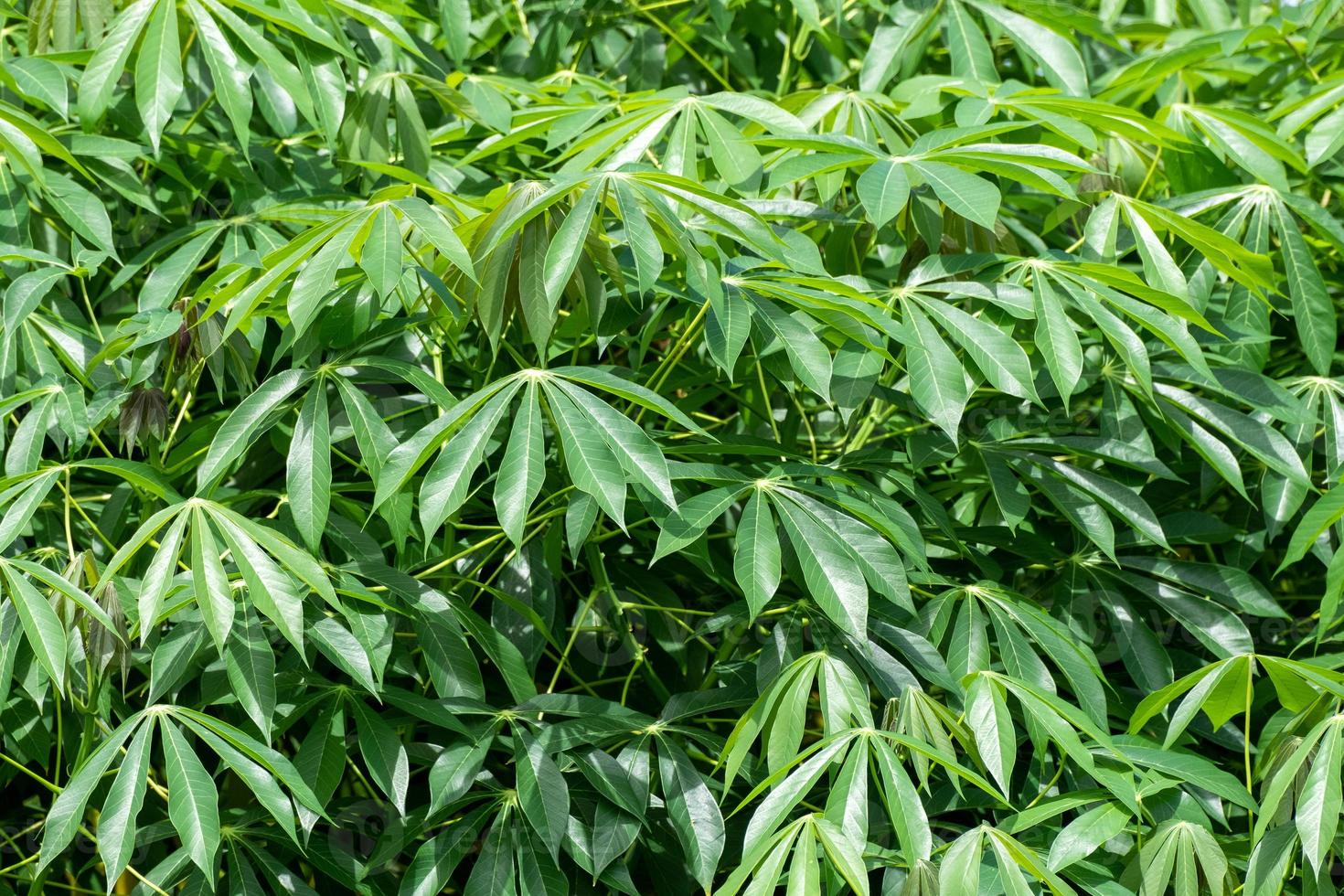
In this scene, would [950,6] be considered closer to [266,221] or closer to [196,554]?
[266,221]

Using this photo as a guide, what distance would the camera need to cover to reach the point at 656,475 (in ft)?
4.69

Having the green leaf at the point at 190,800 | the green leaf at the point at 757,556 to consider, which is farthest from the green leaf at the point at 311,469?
the green leaf at the point at 757,556

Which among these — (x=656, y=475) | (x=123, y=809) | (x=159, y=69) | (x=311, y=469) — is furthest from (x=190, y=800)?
(x=159, y=69)

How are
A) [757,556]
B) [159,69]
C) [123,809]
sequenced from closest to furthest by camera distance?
[123,809], [757,556], [159,69]

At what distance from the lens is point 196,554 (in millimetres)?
1455

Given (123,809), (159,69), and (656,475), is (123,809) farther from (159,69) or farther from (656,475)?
(159,69)

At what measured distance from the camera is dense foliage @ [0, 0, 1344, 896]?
1.52 m

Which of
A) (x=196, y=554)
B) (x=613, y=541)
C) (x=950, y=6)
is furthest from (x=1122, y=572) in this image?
(x=196, y=554)

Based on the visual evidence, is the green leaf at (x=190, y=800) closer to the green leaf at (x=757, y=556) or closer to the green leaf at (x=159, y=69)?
the green leaf at (x=757, y=556)

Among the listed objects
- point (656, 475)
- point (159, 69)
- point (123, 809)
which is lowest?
point (123, 809)

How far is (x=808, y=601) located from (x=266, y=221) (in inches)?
43.0

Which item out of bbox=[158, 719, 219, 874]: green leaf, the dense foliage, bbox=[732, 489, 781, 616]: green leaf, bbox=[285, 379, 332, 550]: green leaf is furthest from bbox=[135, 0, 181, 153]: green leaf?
bbox=[732, 489, 781, 616]: green leaf

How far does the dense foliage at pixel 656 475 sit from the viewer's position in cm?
152

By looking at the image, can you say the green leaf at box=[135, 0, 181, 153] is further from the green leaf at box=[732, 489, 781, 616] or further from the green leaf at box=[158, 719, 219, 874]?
the green leaf at box=[732, 489, 781, 616]
